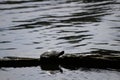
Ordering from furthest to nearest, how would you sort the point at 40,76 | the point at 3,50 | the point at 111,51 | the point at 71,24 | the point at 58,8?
1. the point at 58,8
2. the point at 71,24
3. the point at 3,50
4. the point at 111,51
5. the point at 40,76

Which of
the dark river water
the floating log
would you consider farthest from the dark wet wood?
the dark river water

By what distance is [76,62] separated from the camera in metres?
9.19

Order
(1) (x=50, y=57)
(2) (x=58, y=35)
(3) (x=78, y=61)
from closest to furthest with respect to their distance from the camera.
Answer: (3) (x=78, y=61) → (1) (x=50, y=57) → (2) (x=58, y=35)

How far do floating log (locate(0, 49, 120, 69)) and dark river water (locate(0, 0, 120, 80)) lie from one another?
0.20 m

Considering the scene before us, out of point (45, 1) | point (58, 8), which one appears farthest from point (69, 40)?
point (45, 1)

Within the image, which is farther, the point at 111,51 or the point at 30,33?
the point at 30,33

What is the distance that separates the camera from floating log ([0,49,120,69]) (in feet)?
28.6

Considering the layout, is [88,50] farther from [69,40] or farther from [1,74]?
[1,74]

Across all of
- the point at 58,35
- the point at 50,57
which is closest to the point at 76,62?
the point at 50,57

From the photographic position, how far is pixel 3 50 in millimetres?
12109

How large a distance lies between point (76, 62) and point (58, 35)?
5.32m

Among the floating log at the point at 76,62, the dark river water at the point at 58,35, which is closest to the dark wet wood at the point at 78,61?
the floating log at the point at 76,62

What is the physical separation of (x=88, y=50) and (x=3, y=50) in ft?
11.5

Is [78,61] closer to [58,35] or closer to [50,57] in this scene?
[50,57]
